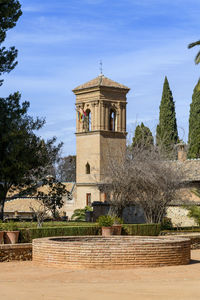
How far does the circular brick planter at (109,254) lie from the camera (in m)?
14.3

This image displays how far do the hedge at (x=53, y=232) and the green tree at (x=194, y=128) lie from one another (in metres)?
29.3

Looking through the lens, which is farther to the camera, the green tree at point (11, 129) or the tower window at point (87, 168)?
the tower window at point (87, 168)

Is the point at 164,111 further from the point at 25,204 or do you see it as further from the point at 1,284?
the point at 1,284

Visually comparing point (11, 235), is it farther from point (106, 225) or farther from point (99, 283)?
point (99, 283)

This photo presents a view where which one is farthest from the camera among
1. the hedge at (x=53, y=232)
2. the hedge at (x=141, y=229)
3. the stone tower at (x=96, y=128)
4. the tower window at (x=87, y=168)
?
the tower window at (x=87, y=168)

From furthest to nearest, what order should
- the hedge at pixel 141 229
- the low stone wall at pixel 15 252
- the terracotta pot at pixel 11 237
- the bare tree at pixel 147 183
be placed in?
the bare tree at pixel 147 183 → the hedge at pixel 141 229 → the terracotta pot at pixel 11 237 → the low stone wall at pixel 15 252

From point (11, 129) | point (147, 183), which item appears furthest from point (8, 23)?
point (147, 183)

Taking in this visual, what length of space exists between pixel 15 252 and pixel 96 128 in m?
33.5

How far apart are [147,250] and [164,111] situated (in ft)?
141

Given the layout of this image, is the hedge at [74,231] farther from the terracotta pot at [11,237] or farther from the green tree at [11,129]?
the green tree at [11,129]

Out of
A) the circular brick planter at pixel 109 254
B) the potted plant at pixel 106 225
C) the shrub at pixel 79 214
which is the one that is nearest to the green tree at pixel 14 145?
the potted plant at pixel 106 225

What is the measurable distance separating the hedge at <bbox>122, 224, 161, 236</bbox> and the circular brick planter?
844 centimetres

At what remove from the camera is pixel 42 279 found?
Result: 1245cm

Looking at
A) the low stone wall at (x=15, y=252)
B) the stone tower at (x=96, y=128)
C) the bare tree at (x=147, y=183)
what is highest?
the stone tower at (x=96, y=128)
